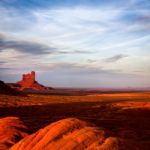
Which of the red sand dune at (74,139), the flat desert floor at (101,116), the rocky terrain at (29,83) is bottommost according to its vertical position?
the flat desert floor at (101,116)

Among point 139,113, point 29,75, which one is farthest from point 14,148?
point 29,75

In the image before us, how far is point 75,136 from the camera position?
8156mm

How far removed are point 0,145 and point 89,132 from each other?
4.66 m

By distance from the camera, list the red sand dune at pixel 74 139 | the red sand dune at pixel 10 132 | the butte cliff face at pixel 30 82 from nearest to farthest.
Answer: the red sand dune at pixel 74 139, the red sand dune at pixel 10 132, the butte cliff face at pixel 30 82

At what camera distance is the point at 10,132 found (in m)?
13.7

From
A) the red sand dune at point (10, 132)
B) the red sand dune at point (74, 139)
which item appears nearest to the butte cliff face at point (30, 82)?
the red sand dune at point (10, 132)

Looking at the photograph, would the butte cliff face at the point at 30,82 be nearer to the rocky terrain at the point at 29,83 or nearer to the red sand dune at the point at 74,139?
the rocky terrain at the point at 29,83

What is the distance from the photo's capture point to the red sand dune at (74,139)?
24.9 ft

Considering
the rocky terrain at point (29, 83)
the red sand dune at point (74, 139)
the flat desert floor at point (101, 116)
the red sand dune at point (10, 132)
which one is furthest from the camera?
the rocky terrain at point (29, 83)

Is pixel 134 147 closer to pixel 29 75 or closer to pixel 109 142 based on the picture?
pixel 109 142

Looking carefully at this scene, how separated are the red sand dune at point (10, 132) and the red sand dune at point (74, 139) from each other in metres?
2.76

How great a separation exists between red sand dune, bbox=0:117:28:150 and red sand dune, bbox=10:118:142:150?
2.76 meters

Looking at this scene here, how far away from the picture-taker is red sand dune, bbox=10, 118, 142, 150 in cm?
760

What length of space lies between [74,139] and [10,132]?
20.5 feet
